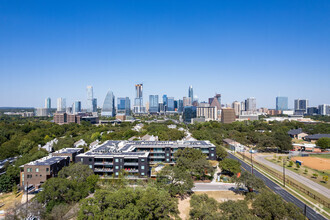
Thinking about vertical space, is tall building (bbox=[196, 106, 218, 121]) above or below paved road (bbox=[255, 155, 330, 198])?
Answer: above

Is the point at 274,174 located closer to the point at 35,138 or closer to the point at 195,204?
the point at 195,204

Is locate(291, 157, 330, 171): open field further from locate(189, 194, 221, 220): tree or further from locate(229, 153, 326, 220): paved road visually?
locate(189, 194, 221, 220): tree

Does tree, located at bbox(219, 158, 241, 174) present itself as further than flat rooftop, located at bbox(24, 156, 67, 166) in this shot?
Yes

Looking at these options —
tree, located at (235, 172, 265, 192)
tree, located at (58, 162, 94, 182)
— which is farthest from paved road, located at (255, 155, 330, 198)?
tree, located at (58, 162, 94, 182)

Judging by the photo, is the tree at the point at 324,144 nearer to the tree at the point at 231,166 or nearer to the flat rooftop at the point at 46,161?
the tree at the point at 231,166

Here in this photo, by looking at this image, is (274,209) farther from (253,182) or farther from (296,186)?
(296,186)

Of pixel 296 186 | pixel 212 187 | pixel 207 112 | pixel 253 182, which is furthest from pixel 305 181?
pixel 207 112
